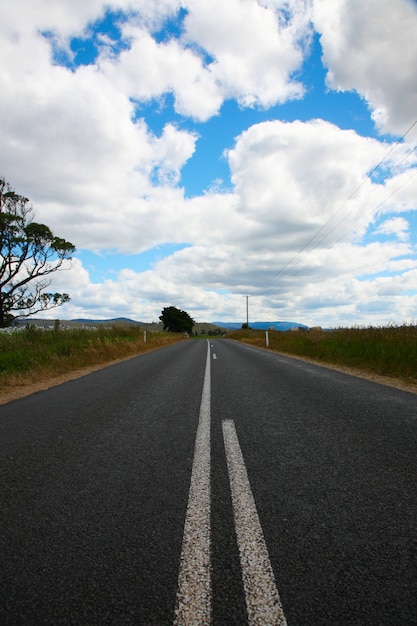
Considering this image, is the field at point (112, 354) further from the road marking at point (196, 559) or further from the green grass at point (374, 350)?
the road marking at point (196, 559)

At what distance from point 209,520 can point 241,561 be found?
467 millimetres

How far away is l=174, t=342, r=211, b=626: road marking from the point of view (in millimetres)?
1531

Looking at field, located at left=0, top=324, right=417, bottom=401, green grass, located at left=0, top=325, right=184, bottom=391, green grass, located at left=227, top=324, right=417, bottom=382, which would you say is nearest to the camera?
field, located at left=0, top=324, right=417, bottom=401

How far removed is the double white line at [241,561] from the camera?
5.00ft

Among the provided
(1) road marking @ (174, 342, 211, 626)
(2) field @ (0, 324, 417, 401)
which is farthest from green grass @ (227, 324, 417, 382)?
(1) road marking @ (174, 342, 211, 626)

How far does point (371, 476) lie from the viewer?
9.82ft

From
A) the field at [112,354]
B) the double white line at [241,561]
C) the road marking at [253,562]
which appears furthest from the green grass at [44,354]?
the road marking at [253,562]

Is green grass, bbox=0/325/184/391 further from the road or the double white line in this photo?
the double white line

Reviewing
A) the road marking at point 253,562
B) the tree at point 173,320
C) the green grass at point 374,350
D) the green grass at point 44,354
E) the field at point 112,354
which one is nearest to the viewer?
the road marking at point 253,562

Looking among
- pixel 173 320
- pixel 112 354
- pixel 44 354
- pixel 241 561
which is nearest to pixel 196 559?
pixel 241 561

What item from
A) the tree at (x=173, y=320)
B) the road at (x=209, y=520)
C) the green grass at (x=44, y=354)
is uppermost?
the tree at (x=173, y=320)

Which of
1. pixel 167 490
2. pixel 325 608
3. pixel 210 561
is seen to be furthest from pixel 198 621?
pixel 167 490

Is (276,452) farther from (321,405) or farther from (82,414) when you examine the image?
(82,414)

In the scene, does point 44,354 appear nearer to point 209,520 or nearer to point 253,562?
point 209,520
